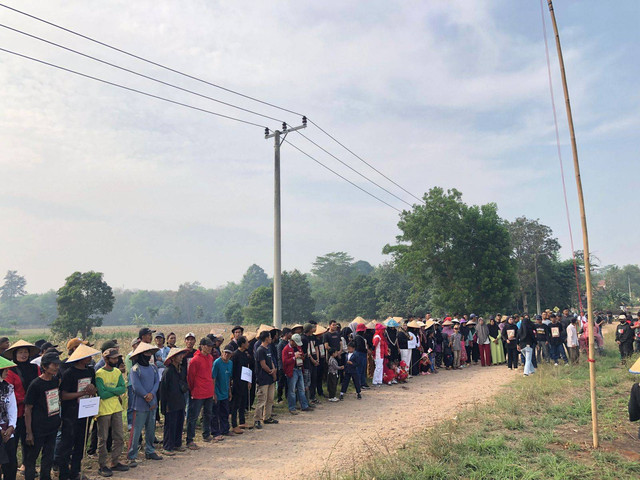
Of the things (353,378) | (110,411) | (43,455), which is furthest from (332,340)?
(43,455)

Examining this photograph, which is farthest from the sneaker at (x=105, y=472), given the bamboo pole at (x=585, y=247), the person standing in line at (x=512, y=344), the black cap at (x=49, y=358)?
the person standing in line at (x=512, y=344)

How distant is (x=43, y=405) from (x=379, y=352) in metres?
9.57

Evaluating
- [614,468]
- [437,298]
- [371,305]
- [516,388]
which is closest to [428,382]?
[516,388]

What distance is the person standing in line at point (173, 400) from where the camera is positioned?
7859mm

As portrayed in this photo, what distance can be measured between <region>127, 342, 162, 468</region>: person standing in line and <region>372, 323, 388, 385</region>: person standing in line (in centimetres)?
758

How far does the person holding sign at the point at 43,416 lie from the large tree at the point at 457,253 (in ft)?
115

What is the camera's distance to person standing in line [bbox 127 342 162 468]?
7.43 metres

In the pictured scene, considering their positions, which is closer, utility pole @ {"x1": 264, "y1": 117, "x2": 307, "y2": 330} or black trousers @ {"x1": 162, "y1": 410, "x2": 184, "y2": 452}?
black trousers @ {"x1": 162, "y1": 410, "x2": 184, "y2": 452}

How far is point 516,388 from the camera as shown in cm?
1166

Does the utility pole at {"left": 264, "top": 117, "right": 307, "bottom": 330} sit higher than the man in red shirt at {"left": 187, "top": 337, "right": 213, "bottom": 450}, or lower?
higher

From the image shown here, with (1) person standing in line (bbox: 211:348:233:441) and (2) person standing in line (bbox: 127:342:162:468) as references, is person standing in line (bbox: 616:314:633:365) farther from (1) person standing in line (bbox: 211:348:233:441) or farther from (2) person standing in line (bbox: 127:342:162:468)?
(2) person standing in line (bbox: 127:342:162:468)

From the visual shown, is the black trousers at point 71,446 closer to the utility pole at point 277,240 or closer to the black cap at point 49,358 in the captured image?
the black cap at point 49,358

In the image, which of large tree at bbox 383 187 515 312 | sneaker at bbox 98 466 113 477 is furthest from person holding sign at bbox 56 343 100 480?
large tree at bbox 383 187 515 312

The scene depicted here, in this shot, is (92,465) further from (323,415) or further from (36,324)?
(36,324)
